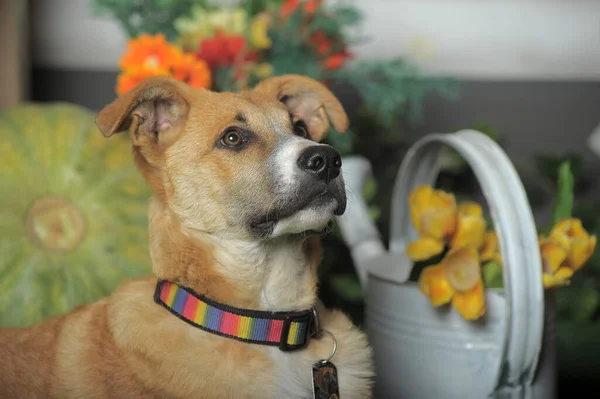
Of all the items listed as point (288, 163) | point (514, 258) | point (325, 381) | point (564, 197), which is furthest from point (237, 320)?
point (564, 197)

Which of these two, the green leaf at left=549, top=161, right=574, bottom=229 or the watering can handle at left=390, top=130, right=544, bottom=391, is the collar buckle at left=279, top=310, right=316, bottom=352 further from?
the green leaf at left=549, top=161, right=574, bottom=229

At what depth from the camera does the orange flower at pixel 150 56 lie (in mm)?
1907

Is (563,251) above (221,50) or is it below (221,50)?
below

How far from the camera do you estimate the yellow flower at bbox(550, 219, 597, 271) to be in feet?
5.09

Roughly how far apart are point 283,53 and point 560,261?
1.12m

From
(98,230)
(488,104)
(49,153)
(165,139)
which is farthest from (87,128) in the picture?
(488,104)

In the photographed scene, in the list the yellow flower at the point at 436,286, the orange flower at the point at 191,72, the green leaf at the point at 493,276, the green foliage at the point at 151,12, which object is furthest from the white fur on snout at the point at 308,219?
the green foliage at the point at 151,12

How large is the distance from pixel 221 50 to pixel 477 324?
1099 millimetres

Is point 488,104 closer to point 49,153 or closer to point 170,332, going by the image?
point 49,153

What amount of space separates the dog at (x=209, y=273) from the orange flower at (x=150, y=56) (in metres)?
0.51

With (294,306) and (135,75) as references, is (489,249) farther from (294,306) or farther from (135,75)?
(135,75)

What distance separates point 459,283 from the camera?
1.48 meters

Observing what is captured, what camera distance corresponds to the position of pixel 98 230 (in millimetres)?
2035

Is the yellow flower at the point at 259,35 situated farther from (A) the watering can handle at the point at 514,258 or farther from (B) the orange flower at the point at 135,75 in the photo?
(A) the watering can handle at the point at 514,258
